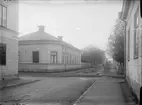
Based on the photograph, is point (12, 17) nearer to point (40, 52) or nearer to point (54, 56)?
point (40, 52)

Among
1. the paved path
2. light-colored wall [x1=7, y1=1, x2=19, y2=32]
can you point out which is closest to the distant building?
light-colored wall [x1=7, y1=1, x2=19, y2=32]

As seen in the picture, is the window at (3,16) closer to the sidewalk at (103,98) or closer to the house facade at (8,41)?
the house facade at (8,41)

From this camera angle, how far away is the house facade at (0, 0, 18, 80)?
43.3 feet

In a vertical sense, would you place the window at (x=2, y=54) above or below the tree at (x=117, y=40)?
below

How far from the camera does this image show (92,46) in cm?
1001

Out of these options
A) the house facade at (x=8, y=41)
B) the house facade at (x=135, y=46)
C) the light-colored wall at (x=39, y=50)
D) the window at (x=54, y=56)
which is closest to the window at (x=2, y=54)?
the house facade at (x=8, y=41)

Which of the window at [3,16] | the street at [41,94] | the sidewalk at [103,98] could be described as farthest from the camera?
the window at [3,16]

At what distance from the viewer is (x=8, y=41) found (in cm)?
1403

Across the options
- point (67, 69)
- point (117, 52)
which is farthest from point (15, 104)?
point (67, 69)

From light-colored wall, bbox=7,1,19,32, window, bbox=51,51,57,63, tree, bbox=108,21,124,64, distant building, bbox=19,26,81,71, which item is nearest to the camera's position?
light-colored wall, bbox=7,1,19,32

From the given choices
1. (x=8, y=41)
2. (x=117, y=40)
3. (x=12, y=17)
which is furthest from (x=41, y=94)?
(x=117, y=40)

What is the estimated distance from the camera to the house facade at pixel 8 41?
1320cm

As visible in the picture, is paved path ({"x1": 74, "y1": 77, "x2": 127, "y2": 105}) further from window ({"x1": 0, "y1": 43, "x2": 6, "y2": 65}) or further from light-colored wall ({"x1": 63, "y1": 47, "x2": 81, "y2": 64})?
light-colored wall ({"x1": 63, "y1": 47, "x2": 81, "y2": 64})

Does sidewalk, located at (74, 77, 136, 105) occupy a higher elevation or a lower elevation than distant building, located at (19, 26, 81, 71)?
lower
